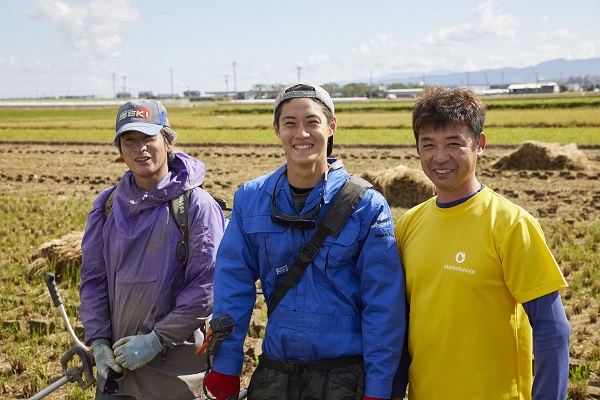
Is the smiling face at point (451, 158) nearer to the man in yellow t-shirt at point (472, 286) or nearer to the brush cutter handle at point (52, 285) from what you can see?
the man in yellow t-shirt at point (472, 286)

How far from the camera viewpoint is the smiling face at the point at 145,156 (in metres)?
2.96

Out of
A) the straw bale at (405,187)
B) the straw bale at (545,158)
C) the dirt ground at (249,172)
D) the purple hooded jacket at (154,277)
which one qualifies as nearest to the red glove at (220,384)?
the purple hooded jacket at (154,277)

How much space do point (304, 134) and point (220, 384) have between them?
1088 mm

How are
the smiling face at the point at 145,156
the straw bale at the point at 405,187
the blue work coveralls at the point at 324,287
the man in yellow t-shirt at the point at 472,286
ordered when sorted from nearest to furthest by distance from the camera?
the man in yellow t-shirt at the point at 472,286, the blue work coveralls at the point at 324,287, the smiling face at the point at 145,156, the straw bale at the point at 405,187

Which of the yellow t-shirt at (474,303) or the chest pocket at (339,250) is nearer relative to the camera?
the yellow t-shirt at (474,303)

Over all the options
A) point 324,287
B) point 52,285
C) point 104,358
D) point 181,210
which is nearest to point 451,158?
point 324,287

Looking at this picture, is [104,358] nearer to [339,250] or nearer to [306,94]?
[339,250]

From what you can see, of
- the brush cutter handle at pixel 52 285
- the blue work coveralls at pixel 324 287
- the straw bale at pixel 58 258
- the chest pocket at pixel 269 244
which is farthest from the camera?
the straw bale at pixel 58 258

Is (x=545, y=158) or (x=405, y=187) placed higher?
(x=545, y=158)

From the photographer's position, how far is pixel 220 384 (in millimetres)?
2590

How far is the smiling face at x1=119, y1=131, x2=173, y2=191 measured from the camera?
2.96 m

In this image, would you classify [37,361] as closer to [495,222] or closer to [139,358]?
[139,358]

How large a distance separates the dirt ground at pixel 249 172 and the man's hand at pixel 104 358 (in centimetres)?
845

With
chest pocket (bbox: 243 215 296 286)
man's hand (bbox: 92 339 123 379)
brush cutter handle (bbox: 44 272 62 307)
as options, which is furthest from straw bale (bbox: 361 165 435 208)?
chest pocket (bbox: 243 215 296 286)
